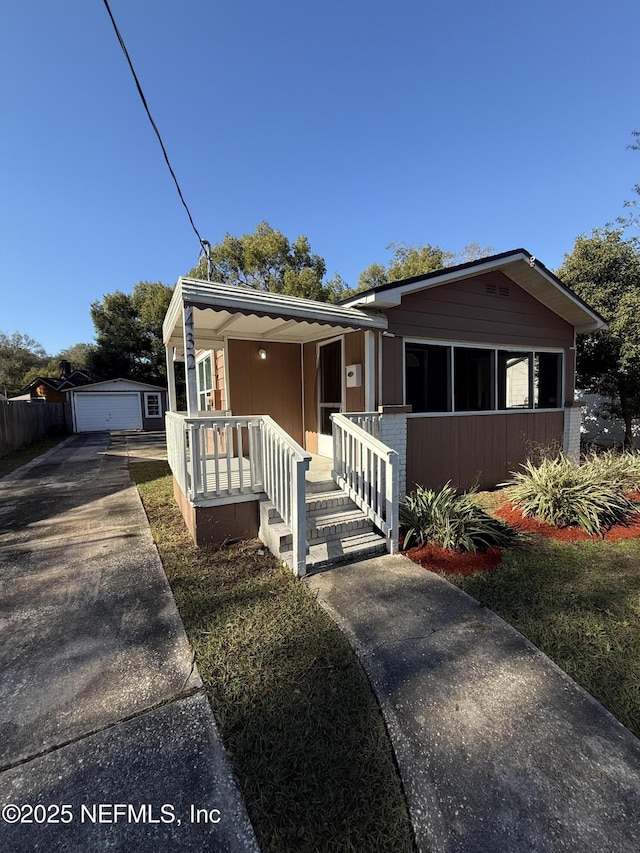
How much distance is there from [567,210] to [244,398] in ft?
36.2

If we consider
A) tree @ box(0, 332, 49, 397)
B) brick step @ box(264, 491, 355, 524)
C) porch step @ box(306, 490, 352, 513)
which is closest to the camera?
brick step @ box(264, 491, 355, 524)

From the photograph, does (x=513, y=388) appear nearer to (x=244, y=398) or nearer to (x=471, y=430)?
(x=471, y=430)

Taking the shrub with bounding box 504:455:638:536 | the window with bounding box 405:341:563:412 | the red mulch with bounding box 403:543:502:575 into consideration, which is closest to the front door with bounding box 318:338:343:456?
the window with bounding box 405:341:563:412

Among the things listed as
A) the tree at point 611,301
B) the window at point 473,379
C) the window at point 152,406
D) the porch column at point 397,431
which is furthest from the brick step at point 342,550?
the window at point 152,406

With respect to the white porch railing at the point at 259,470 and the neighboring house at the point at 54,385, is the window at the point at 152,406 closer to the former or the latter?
the neighboring house at the point at 54,385

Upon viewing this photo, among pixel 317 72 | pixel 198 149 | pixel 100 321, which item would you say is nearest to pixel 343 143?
pixel 317 72

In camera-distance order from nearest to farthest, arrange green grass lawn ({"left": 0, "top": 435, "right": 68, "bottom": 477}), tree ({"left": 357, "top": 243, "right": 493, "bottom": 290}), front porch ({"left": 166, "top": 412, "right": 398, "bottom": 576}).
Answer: front porch ({"left": 166, "top": 412, "right": 398, "bottom": 576}) < green grass lawn ({"left": 0, "top": 435, "right": 68, "bottom": 477}) < tree ({"left": 357, "top": 243, "right": 493, "bottom": 290})

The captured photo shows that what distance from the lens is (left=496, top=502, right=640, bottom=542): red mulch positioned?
448cm

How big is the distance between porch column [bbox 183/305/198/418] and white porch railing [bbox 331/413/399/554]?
1758 millimetres

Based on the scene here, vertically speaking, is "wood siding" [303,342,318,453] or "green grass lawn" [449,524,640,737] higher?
"wood siding" [303,342,318,453]

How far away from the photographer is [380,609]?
3.01 m

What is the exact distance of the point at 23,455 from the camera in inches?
495

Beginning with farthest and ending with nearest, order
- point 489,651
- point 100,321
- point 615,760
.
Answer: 1. point 100,321
2. point 489,651
3. point 615,760

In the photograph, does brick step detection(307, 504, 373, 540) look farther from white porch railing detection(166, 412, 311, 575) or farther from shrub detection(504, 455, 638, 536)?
shrub detection(504, 455, 638, 536)
